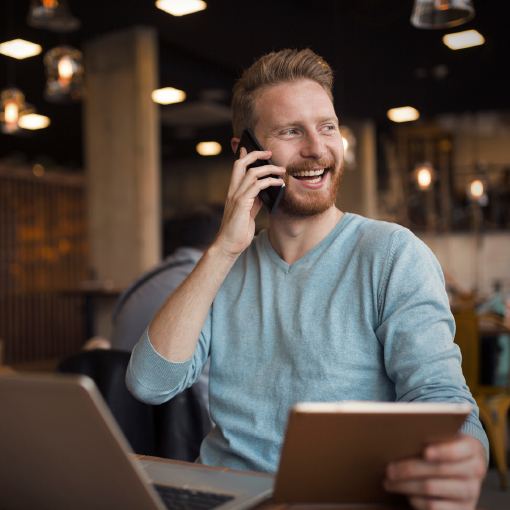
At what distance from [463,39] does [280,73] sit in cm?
568

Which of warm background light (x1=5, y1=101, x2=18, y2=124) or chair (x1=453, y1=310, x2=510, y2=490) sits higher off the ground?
warm background light (x1=5, y1=101, x2=18, y2=124)

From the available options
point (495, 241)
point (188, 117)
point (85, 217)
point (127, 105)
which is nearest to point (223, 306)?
point (127, 105)

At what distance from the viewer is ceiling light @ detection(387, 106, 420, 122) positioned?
9.01 meters

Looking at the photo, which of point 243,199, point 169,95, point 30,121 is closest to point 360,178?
point 169,95

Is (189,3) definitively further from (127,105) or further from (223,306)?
(223,306)

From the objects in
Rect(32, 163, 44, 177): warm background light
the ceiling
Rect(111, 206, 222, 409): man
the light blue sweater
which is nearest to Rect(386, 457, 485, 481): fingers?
the light blue sweater

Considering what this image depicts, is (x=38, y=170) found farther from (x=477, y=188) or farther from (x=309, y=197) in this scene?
(x=309, y=197)

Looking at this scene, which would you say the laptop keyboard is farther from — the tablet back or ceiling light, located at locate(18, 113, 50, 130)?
ceiling light, located at locate(18, 113, 50, 130)

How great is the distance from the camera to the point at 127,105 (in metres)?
5.99

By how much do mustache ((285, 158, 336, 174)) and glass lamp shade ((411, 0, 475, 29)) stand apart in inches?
85.7

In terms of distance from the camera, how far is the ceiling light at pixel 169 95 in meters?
7.53

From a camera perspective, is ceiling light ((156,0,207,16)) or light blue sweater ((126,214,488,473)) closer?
light blue sweater ((126,214,488,473))

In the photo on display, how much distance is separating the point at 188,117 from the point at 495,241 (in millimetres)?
6930

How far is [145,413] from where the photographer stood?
170 centimetres
